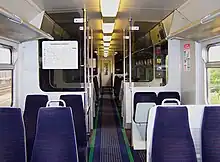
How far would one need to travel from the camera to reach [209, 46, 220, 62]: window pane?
4125mm

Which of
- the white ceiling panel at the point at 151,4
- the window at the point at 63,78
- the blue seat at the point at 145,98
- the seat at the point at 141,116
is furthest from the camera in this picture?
the window at the point at 63,78

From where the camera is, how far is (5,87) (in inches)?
173

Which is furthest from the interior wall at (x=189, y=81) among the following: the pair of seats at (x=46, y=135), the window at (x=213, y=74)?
the pair of seats at (x=46, y=135)

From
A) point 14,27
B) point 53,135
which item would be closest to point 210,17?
point 53,135

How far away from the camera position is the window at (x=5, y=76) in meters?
4.17

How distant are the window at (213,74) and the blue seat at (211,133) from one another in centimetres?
154

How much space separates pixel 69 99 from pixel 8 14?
1.84m

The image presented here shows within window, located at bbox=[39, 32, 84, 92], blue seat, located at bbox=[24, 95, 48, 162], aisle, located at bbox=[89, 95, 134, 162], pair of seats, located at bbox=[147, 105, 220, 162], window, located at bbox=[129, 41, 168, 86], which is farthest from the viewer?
window, located at bbox=[129, 41, 168, 86]

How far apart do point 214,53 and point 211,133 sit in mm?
1902

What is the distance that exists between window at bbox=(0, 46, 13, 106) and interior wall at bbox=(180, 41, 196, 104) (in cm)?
275

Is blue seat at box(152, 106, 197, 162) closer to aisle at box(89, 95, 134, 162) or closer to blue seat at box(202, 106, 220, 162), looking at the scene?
blue seat at box(202, 106, 220, 162)

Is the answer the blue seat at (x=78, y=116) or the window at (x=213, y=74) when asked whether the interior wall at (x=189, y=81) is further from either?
the blue seat at (x=78, y=116)

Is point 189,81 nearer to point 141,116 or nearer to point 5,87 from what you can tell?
point 141,116

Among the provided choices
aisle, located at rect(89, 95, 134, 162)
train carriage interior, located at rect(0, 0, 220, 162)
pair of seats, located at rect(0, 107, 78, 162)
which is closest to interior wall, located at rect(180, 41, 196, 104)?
train carriage interior, located at rect(0, 0, 220, 162)
